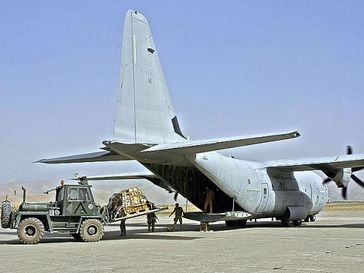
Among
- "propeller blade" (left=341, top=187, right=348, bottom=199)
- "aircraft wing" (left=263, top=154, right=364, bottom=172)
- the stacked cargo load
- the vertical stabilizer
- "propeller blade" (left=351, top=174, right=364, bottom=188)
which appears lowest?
the stacked cargo load

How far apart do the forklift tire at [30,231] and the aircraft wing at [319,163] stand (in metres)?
14.2

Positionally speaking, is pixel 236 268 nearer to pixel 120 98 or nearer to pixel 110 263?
pixel 110 263

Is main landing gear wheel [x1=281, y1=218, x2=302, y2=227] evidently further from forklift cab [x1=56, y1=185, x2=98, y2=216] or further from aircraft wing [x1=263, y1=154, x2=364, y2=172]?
forklift cab [x1=56, y1=185, x2=98, y2=216]

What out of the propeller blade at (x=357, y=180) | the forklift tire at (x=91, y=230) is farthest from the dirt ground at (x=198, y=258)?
the propeller blade at (x=357, y=180)

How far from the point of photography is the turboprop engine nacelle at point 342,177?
29.0 metres

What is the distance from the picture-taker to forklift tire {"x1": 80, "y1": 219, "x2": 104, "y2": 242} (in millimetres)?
19547

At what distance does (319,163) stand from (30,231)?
15.2m

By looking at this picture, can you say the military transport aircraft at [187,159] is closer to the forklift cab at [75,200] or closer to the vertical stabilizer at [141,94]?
the vertical stabilizer at [141,94]

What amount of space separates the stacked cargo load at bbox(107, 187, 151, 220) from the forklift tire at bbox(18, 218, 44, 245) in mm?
3190

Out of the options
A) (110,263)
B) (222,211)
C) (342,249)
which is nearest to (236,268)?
(110,263)

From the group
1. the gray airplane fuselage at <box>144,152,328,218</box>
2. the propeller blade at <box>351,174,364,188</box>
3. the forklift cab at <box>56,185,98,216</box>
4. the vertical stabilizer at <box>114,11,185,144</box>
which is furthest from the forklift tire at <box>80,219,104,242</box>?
the propeller blade at <box>351,174,364,188</box>

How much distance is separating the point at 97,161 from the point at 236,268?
11965mm

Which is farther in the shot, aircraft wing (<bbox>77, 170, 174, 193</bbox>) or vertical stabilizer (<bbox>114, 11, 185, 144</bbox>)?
aircraft wing (<bbox>77, 170, 174, 193</bbox>)

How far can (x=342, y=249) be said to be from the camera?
15.3 meters
